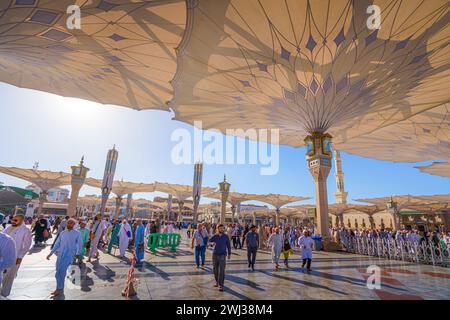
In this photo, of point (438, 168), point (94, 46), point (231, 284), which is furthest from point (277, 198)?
point (231, 284)

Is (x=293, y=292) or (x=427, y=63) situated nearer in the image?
(x=293, y=292)

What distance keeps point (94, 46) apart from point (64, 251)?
964 centimetres

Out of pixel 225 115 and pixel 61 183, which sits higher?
pixel 225 115

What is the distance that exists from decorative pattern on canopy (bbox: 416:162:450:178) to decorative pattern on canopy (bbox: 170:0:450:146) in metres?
11.4

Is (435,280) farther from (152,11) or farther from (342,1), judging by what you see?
(152,11)

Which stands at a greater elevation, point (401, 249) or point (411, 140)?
point (411, 140)

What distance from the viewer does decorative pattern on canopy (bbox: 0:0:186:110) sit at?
335 inches

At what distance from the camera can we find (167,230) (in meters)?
14.5

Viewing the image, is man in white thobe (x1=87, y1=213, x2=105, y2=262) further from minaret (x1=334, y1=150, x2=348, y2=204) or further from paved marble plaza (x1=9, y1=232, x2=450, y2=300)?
minaret (x1=334, y1=150, x2=348, y2=204)

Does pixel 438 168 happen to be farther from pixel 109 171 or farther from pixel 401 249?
pixel 109 171

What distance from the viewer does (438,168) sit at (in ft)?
76.7

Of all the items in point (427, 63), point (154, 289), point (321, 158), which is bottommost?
point (154, 289)

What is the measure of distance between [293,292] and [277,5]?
884 centimetres

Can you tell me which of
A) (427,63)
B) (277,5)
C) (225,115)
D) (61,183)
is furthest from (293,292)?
(61,183)
